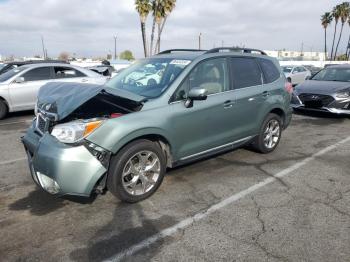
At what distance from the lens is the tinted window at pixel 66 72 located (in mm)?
10281

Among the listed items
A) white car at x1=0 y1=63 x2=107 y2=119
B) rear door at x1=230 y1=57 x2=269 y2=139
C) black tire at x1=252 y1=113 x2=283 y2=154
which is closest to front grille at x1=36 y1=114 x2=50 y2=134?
rear door at x1=230 y1=57 x2=269 y2=139

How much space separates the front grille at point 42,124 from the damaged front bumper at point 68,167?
0.29m

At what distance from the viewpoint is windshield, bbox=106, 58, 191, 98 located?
446 centimetres

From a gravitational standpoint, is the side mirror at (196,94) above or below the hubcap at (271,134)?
above

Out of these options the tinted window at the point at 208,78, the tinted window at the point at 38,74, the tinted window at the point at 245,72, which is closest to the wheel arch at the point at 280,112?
the tinted window at the point at 245,72

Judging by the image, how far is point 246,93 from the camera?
5.24 meters

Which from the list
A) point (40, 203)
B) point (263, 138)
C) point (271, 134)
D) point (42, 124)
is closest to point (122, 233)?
point (40, 203)

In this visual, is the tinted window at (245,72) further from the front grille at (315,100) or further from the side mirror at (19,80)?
the side mirror at (19,80)

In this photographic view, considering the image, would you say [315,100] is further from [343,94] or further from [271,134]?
[271,134]

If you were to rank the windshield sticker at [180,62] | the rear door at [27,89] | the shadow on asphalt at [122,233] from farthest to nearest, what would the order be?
the rear door at [27,89] → the windshield sticker at [180,62] → the shadow on asphalt at [122,233]

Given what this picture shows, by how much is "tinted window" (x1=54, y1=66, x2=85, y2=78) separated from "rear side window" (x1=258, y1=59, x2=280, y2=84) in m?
6.42

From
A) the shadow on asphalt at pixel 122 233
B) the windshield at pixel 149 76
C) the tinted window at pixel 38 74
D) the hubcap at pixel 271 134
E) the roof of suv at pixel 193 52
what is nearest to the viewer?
the shadow on asphalt at pixel 122 233

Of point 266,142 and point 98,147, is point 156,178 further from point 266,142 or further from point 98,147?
point 266,142

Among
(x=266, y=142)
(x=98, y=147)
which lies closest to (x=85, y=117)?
(x=98, y=147)
